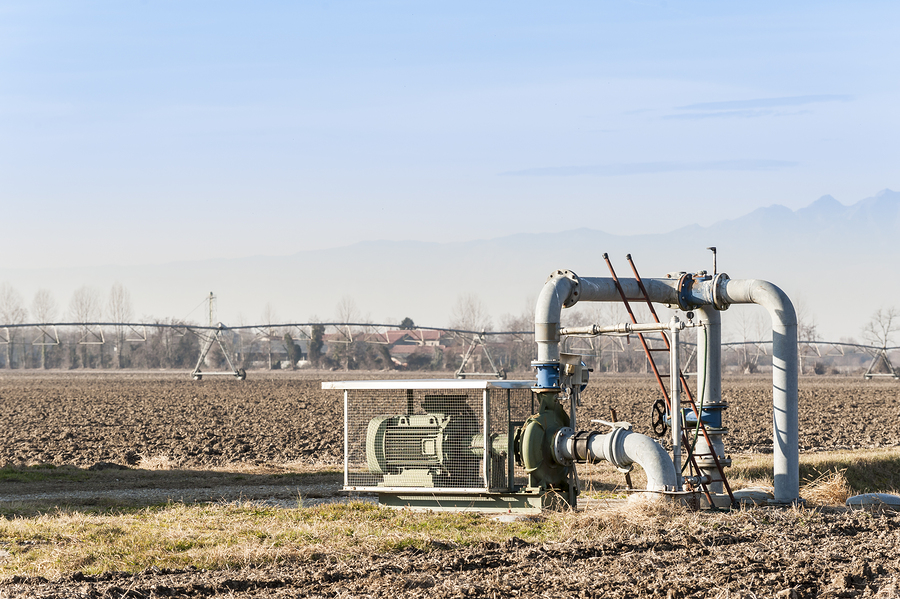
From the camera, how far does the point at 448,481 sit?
1248cm

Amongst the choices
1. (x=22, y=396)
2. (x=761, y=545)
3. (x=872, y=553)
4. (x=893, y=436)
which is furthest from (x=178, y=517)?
(x=22, y=396)

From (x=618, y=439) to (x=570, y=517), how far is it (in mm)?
1265

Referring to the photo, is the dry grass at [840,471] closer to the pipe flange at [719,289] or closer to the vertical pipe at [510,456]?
the pipe flange at [719,289]

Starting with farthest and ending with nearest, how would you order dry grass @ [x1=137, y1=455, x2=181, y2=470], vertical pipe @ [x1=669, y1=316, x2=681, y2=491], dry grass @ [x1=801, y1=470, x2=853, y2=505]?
dry grass @ [x1=137, y1=455, x2=181, y2=470], dry grass @ [x1=801, y1=470, x2=853, y2=505], vertical pipe @ [x1=669, y1=316, x2=681, y2=491]

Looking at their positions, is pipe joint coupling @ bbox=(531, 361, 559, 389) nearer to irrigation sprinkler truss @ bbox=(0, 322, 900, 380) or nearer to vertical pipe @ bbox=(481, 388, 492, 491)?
vertical pipe @ bbox=(481, 388, 492, 491)

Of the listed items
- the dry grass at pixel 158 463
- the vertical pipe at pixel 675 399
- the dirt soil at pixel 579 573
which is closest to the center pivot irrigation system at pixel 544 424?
the vertical pipe at pixel 675 399

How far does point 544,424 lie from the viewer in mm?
12328

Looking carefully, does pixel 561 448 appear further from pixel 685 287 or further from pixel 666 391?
pixel 685 287

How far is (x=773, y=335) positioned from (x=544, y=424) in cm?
339

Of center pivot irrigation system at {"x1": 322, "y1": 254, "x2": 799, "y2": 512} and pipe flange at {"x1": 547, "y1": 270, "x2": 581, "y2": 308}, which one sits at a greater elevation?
pipe flange at {"x1": 547, "y1": 270, "x2": 581, "y2": 308}

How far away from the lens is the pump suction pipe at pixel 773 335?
40.7ft

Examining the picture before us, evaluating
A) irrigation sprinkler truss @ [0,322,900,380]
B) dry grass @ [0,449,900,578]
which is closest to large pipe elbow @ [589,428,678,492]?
dry grass @ [0,449,900,578]

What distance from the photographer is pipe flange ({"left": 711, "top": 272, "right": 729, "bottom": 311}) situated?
513 inches

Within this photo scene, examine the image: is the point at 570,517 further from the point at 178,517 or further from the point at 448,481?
the point at 178,517
